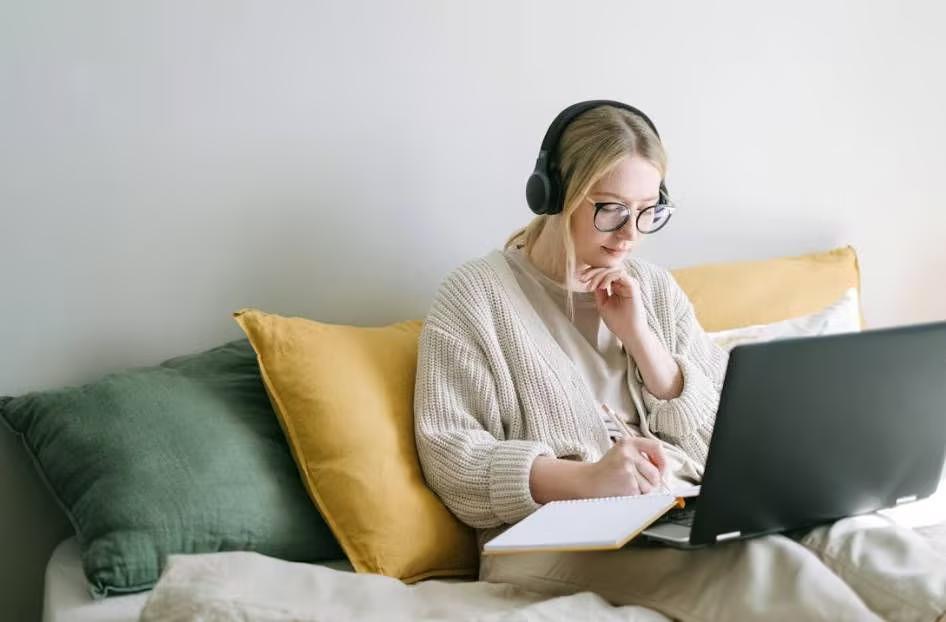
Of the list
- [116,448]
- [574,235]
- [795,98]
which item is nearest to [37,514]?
[116,448]

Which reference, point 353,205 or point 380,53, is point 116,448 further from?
point 380,53

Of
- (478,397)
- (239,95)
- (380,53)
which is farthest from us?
(380,53)

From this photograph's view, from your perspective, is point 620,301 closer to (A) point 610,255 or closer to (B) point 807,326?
(A) point 610,255

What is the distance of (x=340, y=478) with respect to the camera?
5.43 feet

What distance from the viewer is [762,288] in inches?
90.4

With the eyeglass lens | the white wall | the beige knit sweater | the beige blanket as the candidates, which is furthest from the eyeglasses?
the beige blanket

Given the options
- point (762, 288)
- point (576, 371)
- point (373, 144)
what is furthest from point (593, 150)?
point (762, 288)

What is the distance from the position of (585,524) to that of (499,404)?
0.40 m

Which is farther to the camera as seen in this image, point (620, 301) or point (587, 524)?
point (620, 301)

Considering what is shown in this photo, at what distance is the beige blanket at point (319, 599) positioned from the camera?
1269mm

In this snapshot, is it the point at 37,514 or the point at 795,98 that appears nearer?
the point at 37,514

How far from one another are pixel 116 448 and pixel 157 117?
0.54 m

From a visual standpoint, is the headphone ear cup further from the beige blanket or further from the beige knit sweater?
the beige blanket

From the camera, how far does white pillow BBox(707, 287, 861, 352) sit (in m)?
2.15
